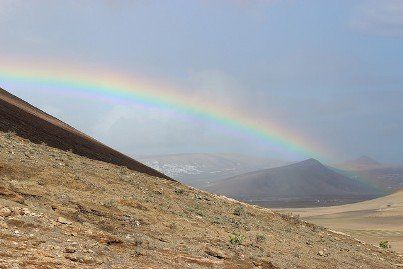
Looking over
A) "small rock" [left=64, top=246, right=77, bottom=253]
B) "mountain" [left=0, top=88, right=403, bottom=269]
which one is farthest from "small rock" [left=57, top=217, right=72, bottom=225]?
"small rock" [left=64, top=246, right=77, bottom=253]

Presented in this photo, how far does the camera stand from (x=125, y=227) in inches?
550

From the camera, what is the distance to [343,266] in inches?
725

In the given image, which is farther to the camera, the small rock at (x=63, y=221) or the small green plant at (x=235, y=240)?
the small green plant at (x=235, y=240)

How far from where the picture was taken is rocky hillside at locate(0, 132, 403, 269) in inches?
421

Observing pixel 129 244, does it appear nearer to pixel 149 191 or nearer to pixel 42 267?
pixel 42 267

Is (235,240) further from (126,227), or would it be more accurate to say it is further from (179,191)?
(179,191)

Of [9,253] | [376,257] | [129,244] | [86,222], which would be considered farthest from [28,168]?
[376,257]

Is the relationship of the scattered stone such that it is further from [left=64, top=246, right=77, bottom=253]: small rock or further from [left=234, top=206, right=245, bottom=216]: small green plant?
[left=234, top=206, right=245, bottom=216]: small green plant

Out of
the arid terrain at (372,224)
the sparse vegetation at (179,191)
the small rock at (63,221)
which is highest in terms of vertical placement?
the sparse vegetation at (179,191)

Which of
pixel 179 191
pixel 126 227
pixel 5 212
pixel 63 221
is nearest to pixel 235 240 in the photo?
pixel 126 227

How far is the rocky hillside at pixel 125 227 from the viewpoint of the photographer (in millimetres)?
10703

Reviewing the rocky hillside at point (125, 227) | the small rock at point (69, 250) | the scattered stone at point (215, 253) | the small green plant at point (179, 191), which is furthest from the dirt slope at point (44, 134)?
the small rock at point (69, 250)

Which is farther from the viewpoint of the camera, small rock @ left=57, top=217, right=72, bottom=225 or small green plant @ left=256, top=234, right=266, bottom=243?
small green plant @ left=256, top=234, right=266, bottom=243

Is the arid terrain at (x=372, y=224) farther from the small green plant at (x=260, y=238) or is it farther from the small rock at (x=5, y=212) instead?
the small rock at (x=5, y=212)
